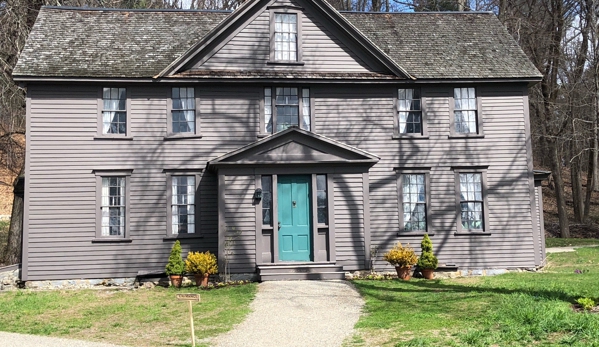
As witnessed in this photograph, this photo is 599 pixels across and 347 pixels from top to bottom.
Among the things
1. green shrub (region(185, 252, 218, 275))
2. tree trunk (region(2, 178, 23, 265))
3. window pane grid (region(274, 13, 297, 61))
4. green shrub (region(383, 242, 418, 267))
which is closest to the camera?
green shrub (region(185, 252, 218, 275))

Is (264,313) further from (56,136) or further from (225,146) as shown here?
(56,136)

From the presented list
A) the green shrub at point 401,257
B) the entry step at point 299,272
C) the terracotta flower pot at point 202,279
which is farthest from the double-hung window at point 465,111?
the terracotta flower pot at point 202,279

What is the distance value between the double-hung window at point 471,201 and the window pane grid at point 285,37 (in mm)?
6091

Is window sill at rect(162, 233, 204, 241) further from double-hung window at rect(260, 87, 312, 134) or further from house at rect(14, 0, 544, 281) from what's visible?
double-hung window at rect(260, 87, 312, 134)

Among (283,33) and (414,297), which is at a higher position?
(283,33)

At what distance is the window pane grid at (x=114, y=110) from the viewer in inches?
693

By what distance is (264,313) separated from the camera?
1198 centimetres

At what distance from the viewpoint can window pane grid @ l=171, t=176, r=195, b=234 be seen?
17.6 meters

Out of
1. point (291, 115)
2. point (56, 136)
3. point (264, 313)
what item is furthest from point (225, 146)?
point (264, 313)

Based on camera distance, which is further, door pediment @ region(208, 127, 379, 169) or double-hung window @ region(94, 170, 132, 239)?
double-hung window @ region(94, 170, 132, 239)

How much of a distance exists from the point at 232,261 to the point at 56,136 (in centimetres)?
597

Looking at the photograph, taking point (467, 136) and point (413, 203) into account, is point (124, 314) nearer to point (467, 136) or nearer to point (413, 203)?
point (413, 203)

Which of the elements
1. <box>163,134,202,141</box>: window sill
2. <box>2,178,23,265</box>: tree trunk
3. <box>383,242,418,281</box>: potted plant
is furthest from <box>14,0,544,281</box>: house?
<box>2,178,23,265</box>: tree trunk

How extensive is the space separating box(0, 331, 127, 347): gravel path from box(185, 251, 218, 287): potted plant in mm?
5998
